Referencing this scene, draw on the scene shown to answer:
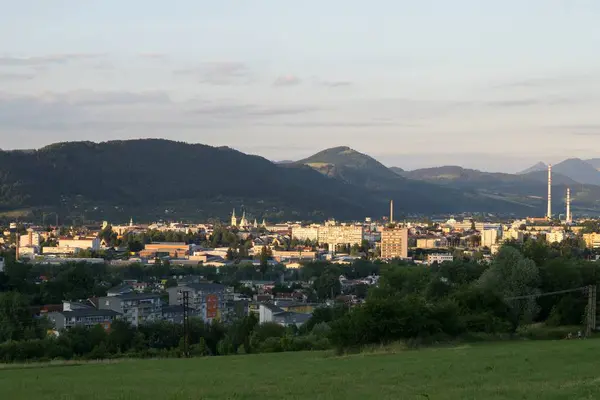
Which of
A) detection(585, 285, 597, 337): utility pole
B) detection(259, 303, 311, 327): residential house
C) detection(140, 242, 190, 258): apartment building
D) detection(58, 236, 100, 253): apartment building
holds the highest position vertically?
detection(585, 285, 597, 337): utility pole

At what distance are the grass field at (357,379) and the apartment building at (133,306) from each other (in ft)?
109

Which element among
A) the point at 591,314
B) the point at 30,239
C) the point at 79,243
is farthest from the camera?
the point at 30,239

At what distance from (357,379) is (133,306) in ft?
132

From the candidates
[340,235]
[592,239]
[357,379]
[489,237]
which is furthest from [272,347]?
[340,235]

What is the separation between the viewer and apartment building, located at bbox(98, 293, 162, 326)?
163 feet

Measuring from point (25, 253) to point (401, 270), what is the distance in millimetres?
67567

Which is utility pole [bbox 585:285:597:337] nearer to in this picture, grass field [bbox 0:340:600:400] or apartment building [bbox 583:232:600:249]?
grass field [bbox 0:340:600:400]

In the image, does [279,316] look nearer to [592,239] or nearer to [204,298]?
[204,298]

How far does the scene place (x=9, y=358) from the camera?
987 inches

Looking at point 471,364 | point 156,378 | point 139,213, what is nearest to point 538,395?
point 471,364

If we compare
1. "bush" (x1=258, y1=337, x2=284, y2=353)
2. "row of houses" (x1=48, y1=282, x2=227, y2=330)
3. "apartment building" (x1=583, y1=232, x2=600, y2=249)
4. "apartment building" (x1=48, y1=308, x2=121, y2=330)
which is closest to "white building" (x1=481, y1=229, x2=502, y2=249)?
"apartment building" (x1=583, y1=232, x2=600, y2=249)

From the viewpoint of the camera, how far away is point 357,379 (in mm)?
12117

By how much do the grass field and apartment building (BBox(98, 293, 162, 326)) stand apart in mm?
33217

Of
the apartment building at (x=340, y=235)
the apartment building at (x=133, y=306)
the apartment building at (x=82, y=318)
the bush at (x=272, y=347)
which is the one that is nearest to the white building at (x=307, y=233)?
the apartment building at (x=340, y=235)
